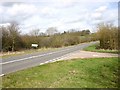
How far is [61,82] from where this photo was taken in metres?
10.7

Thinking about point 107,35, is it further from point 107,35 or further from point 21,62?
point 21,62

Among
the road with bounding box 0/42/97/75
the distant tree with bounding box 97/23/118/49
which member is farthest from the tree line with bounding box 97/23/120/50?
the road with bounding box 0/42/97/75

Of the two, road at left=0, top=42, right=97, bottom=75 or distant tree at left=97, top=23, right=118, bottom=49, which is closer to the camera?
road at left=0, top=42, right=97, bottom=75

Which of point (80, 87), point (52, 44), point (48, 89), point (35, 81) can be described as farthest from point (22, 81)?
point (52, 44)

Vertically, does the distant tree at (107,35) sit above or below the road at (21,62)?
above

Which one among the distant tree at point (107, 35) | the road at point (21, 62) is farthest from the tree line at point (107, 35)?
the road at point (21, 62)

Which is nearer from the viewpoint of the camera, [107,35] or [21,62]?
Result: [21,62]

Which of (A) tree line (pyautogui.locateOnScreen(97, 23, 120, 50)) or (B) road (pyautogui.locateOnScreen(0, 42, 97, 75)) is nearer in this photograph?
(B) road (pyautogui.locateOnScreen(0, 42, 97, 75))

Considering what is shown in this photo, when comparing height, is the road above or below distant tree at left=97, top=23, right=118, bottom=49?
below

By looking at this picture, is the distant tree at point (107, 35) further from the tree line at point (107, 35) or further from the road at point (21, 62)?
the road at point (21, 62)

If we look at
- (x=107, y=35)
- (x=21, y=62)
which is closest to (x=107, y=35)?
(x=107, y=35)

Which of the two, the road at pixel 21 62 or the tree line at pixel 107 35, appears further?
the tree line at pixel 107 35

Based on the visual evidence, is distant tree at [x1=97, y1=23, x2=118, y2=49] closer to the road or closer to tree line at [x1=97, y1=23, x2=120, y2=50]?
tree line at [x1=97, y1=23, x2=120, y2=50]

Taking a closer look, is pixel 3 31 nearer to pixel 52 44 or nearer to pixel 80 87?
pixel 52 44
